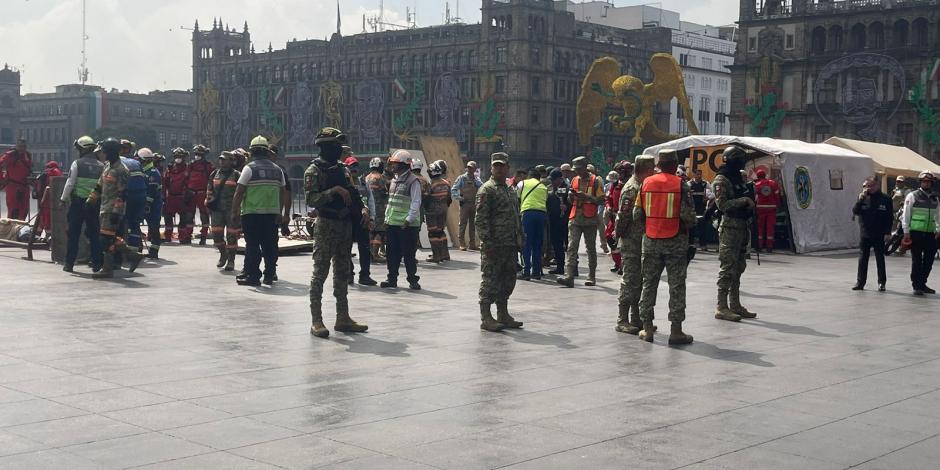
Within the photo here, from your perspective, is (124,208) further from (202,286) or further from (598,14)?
(598,14)

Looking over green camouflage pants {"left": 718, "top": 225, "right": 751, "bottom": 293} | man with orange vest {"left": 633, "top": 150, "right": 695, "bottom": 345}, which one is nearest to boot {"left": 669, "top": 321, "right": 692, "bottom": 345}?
man with orange vest {"left": 633, "top": 150, "right": 695, "bottom": 345}

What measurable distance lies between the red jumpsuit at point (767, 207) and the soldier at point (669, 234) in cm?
1357

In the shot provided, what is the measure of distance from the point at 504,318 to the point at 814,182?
1567 centimetres

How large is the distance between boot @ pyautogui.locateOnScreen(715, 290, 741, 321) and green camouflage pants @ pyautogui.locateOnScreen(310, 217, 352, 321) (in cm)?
417

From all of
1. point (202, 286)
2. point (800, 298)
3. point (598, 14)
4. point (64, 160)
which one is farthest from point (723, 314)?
point (64, 160)

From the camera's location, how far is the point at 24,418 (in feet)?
22.3

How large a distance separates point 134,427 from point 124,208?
352 inches

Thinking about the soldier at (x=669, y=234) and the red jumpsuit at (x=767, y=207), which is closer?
the soldier at (x=669, y=234)

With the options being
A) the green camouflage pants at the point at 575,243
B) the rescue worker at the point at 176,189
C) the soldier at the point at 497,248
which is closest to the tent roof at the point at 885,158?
the green camouflage pants at the point at 575,243

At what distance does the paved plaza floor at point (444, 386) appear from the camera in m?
6.25

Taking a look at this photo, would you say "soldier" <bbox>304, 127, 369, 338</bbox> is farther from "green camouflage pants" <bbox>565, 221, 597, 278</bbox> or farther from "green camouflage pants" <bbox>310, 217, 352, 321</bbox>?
"green camouflage pants" <bbox>565, 221, 597, 278</bbox>

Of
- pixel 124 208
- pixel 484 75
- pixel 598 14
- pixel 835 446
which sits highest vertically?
pixel 598 14

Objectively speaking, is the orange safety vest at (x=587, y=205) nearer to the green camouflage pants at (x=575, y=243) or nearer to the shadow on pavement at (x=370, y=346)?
the green camouflage pants at (x=575, y=243)

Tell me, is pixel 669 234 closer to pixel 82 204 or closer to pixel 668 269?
pixel 668 269
